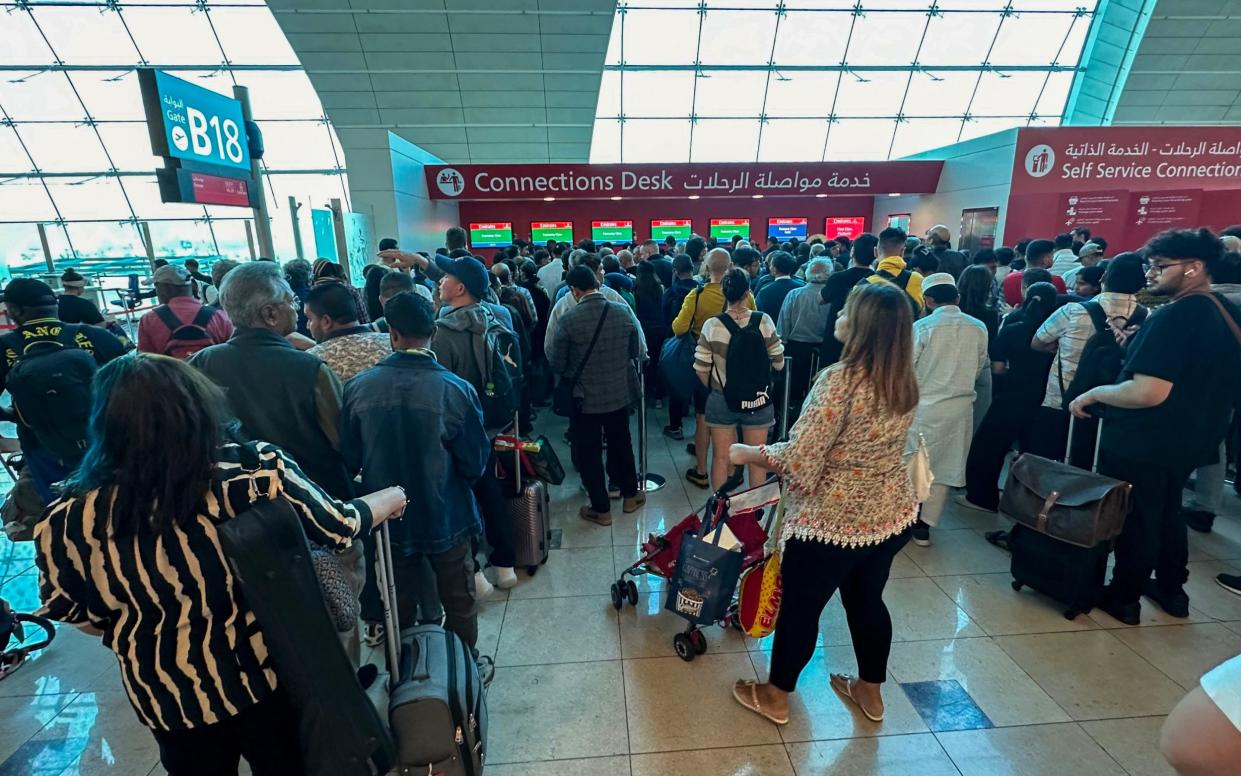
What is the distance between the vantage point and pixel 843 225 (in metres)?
13.1

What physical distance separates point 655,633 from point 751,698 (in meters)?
0.63

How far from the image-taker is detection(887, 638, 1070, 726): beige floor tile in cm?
233

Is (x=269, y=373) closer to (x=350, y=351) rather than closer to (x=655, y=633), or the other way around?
(x=350, y=351)

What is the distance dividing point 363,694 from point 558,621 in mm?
1602

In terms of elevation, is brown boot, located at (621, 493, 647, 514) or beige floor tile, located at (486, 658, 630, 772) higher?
brown boot, located at (621, 493, 647, 514)

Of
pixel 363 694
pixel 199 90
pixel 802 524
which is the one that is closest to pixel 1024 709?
pixel 802 524

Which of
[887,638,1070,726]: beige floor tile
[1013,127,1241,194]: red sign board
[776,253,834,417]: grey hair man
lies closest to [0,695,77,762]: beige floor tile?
[887,638,1070,726]: beige floor tile

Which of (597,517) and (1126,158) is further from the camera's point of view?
(1126,158)

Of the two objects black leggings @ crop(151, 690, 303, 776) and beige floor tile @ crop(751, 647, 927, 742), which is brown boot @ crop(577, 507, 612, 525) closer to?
beige floor tile @ crop(751, 647, 927, 742)

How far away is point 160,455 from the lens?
44.8 inches

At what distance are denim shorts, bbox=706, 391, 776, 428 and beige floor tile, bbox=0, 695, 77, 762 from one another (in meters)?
3.52

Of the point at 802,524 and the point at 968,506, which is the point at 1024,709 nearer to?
the point at 802,524

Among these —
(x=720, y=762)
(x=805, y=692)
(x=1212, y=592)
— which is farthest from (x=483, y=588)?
(x=1212, y=592)

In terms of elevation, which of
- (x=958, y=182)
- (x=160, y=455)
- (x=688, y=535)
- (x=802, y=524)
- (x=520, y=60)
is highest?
(x=520, y=60)
